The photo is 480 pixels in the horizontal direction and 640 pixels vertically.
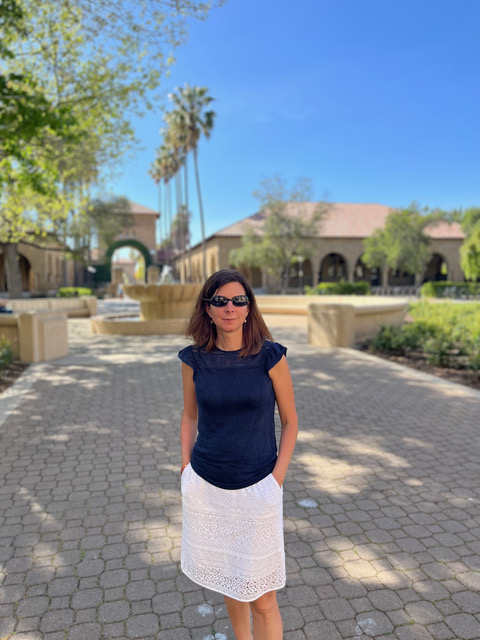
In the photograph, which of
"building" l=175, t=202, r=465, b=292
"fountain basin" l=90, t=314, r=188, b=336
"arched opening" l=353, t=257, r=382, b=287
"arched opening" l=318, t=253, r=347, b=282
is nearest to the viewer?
"fountain basin" l=90, t=314, r=188, b=336

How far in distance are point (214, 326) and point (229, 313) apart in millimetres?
194

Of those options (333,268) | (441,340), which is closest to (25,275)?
(333,268)

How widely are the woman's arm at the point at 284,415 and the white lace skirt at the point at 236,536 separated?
7 cm

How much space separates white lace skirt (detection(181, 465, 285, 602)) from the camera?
1750 millimetres

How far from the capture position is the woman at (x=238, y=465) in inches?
69.4

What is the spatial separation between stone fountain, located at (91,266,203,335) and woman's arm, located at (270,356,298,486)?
39.2 ft

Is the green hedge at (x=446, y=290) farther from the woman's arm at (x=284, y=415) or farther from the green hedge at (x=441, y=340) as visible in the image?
the woman's arm at (x=284, y=415)

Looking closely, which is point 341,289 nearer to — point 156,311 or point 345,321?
point 156,311

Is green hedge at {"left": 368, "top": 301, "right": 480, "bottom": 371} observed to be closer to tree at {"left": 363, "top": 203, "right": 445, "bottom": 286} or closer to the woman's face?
the woman's face

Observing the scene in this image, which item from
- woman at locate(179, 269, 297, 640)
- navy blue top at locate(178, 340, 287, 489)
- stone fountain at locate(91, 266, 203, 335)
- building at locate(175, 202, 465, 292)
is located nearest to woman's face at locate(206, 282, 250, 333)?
woman at locate(179, 269, 297, 640)

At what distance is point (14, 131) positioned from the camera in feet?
24.3

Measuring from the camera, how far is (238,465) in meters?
1.79

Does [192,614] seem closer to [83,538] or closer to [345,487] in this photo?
[83,538]

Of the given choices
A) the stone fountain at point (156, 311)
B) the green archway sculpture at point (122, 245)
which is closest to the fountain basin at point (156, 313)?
the stone fountain at point (156, 311)
